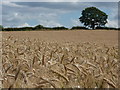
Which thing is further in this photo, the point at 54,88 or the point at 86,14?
the point at 86,14

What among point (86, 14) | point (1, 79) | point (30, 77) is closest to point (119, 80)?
point (30, 77)

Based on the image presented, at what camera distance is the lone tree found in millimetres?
71438

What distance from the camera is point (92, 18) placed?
7412 centimetres

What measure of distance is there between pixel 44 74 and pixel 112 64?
116 centimetres

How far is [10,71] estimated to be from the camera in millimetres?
3127

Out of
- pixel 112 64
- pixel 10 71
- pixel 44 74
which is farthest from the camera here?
pixel 112 64

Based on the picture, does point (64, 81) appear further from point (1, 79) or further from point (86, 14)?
point (86, 14)

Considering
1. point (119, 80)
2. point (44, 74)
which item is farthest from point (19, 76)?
point (119, 80)

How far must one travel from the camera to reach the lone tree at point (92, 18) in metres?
71.4

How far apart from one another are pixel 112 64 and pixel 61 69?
934 mm

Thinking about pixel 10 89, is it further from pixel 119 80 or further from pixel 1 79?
pixel 119 80

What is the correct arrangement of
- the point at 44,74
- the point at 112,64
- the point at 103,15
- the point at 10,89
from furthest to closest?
the point at 103,15, the point at 112,64, the point at 44,74, the point at 10,89

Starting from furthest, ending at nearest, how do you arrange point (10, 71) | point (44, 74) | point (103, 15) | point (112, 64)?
point (103, 15) < point (112, 64) < point (10, 71) < point (44, 74)

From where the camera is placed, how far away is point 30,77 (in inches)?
102
